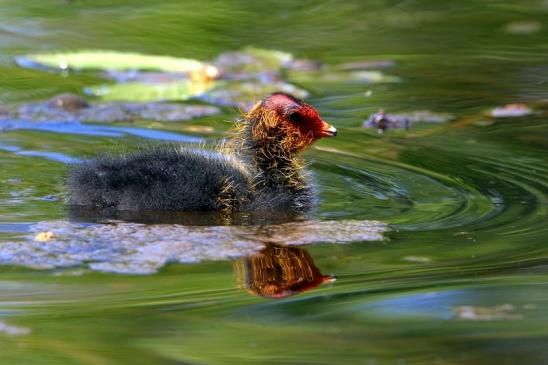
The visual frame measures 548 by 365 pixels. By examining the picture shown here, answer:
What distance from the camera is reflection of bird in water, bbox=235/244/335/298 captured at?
15.8 feet

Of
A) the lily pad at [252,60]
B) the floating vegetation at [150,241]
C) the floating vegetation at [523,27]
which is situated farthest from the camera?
the floating vegetation at [523,27]

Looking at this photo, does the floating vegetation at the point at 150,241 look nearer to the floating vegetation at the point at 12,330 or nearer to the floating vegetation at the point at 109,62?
the floating vegetation at the point at 12,330

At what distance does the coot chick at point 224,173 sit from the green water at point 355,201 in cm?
23

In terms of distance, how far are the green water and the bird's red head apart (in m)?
0.39

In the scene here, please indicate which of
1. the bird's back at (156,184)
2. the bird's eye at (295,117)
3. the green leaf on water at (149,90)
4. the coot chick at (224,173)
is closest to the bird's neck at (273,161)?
the coot chick at (224,173)

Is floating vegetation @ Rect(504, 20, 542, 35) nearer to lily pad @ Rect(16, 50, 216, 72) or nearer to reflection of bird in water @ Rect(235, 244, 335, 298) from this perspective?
lily pad @ Rect(16, 50, 216, 72)

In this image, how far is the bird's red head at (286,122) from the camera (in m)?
6.74

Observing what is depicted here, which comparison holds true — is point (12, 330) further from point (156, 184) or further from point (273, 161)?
point (273, 161)

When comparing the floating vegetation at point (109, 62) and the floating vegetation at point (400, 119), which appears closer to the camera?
the floating vegetation at point (400, 119)

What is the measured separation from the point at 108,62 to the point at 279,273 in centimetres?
577

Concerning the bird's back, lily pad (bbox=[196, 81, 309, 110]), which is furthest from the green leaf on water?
the bird's back

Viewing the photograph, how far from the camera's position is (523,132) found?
842 centimetres

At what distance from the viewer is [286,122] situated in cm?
676

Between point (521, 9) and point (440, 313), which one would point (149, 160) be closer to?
point (440, 313)
